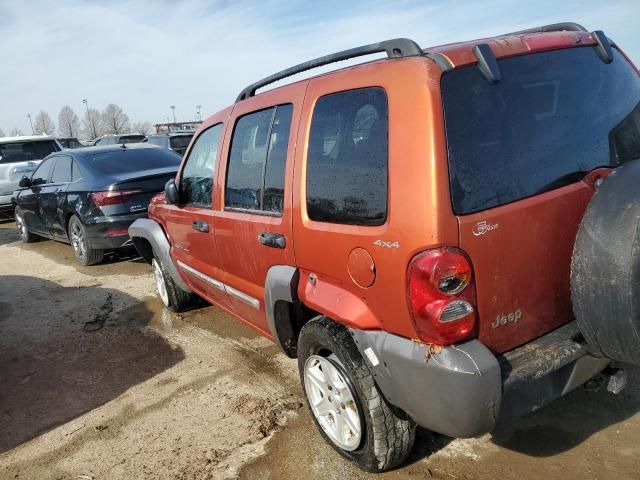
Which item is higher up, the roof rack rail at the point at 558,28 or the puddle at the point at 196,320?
the roof rack rail at the point at 558,28

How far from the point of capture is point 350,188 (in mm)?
2250

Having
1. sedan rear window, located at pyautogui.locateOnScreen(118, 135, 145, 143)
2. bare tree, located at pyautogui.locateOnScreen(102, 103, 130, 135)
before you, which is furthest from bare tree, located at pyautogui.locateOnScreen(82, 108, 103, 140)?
sedan rear window, located at pyautogui.locateOnScreen(118, 135, 145, 143)

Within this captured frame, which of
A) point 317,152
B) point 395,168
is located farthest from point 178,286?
point 395,168

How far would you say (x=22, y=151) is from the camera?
1137 centimetres

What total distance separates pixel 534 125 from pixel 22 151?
12081 millimetres

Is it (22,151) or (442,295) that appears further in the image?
(22,151)

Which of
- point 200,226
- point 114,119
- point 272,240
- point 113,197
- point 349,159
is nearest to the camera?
point 349,159

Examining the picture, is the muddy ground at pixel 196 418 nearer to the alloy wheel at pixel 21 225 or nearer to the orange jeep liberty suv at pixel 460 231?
the orange jeep liberty suv at pixel 460 231

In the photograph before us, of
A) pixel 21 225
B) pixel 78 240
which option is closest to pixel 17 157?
pixel 21 225

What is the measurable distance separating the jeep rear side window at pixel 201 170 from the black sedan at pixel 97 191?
265 cm

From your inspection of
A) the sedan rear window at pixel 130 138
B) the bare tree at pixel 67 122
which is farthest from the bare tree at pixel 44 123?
the sedan rear window at pixel 130 138

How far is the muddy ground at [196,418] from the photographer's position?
2557 millimetres

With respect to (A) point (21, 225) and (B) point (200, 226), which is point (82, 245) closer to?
(A) point (21, 225)

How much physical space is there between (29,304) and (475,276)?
5489 millimetres
